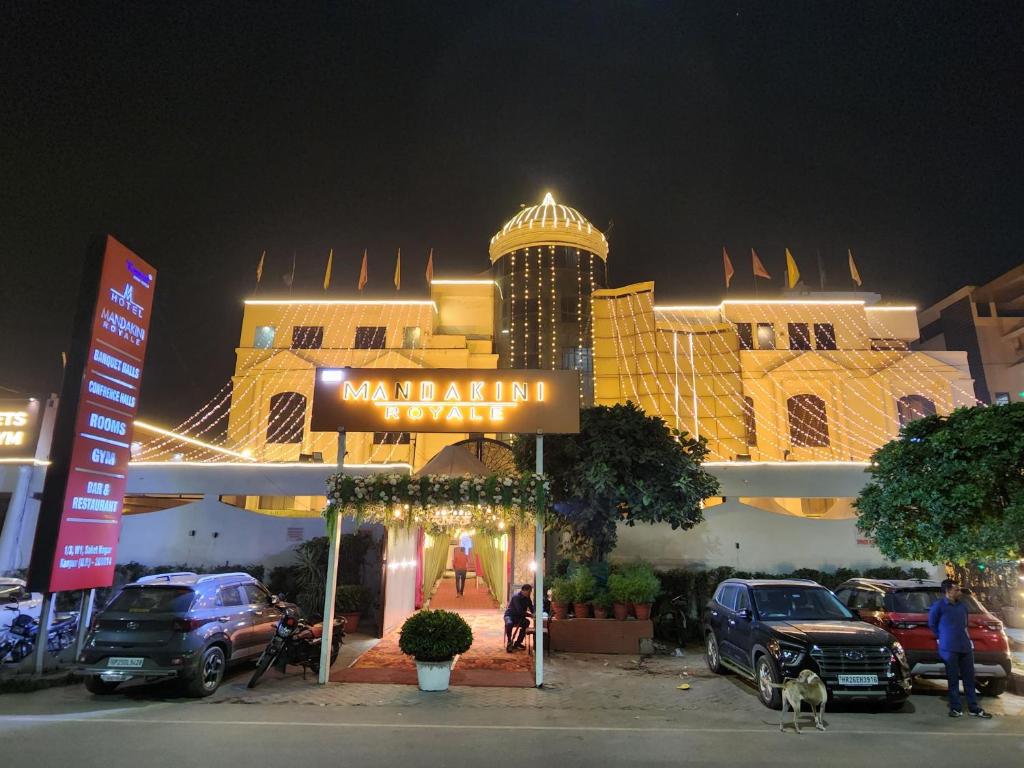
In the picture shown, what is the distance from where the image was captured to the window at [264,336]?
91.6 feet

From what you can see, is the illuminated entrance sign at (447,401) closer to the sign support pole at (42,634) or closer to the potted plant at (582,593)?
the potted plant at (582,593)

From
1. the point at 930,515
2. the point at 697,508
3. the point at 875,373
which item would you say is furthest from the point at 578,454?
the point at 875,373

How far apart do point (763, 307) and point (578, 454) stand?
1844cm

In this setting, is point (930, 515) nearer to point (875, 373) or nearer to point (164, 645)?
point (164, 645)

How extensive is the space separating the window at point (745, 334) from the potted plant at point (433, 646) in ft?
73.4

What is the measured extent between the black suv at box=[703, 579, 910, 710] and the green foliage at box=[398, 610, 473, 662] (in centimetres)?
422

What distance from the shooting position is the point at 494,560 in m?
19.2

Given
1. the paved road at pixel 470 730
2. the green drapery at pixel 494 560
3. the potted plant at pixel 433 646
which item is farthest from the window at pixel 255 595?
the green drapery at pixel 494 560

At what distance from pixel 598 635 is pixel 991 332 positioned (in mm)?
35895

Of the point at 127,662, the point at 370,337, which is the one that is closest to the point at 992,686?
the point at 127,662

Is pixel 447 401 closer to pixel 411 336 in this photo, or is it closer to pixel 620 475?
pixel 620 475

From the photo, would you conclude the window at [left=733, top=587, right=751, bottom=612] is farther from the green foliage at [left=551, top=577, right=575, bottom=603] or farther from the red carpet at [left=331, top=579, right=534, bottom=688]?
the green foliage at [left=551, top=577, right=575, bottom=603]

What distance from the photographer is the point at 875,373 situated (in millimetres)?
25625

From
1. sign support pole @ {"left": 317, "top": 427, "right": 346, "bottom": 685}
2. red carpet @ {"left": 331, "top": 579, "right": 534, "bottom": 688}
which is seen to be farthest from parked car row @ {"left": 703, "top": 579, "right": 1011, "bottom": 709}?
sign support pole @ {"left": 317, "top": 427, "right": 346, "bottom": 685}
